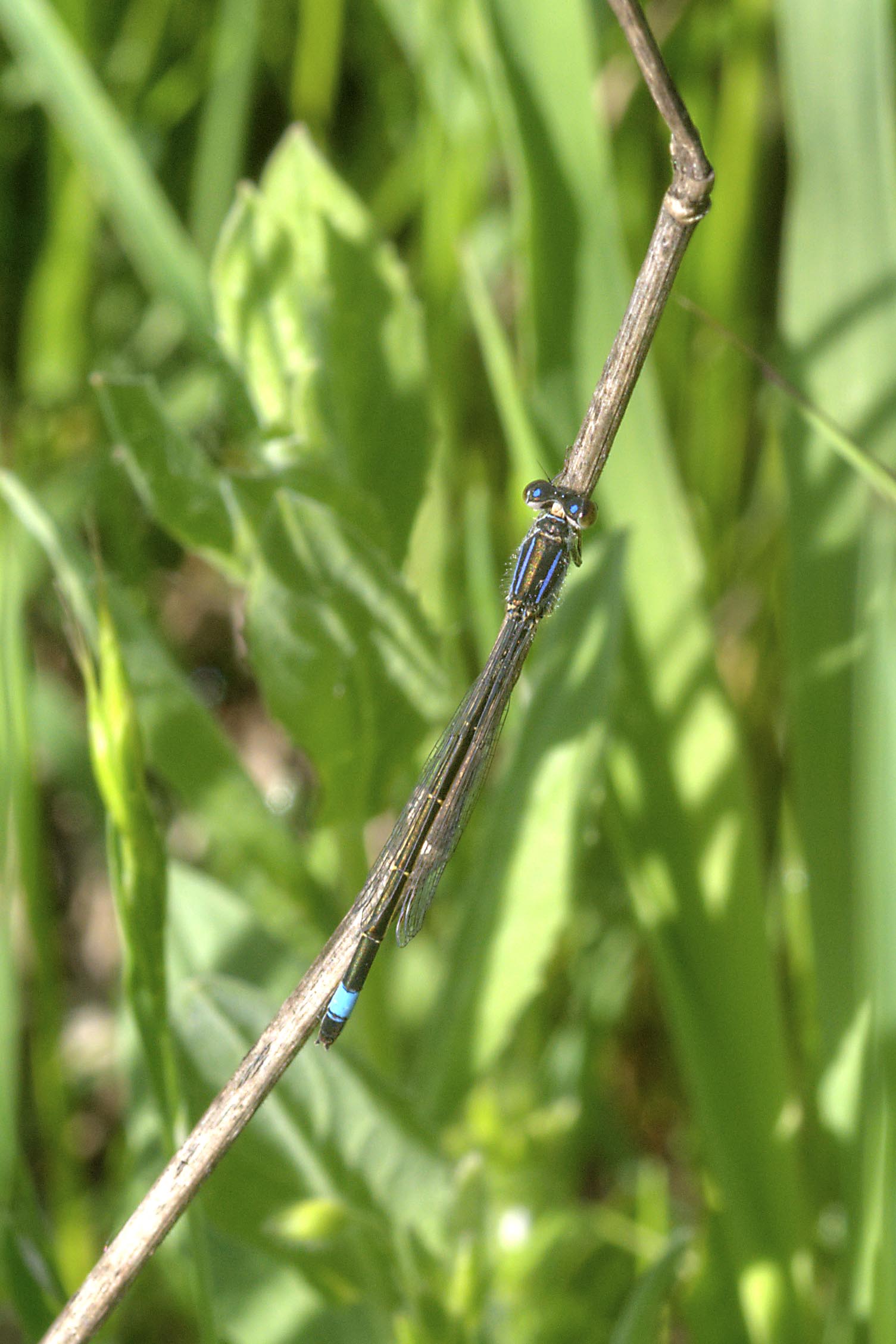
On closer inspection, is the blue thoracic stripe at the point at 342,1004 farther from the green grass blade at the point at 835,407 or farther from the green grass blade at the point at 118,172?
the green grass blade at the point at 118,172

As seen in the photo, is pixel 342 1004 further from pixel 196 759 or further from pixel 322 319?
pixel 322 319

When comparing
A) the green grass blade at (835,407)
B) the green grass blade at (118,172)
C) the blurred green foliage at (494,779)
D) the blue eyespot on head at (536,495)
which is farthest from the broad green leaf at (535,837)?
the green grass blade at (118,172)

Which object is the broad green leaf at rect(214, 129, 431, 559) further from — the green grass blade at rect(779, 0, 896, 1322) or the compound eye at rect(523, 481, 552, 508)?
the green grass blade at rect(779, 0, 896, 1322)

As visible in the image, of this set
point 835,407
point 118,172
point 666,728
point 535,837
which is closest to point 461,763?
point 535,837

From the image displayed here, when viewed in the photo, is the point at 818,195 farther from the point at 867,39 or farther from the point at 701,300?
the point at 701,300

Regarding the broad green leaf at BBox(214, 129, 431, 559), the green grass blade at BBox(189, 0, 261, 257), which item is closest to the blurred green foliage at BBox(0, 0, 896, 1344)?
the broad green leaf at BBox(214, 129, 431, 559)

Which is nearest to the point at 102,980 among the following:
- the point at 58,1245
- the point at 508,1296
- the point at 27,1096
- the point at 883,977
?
the point at 27,1096
